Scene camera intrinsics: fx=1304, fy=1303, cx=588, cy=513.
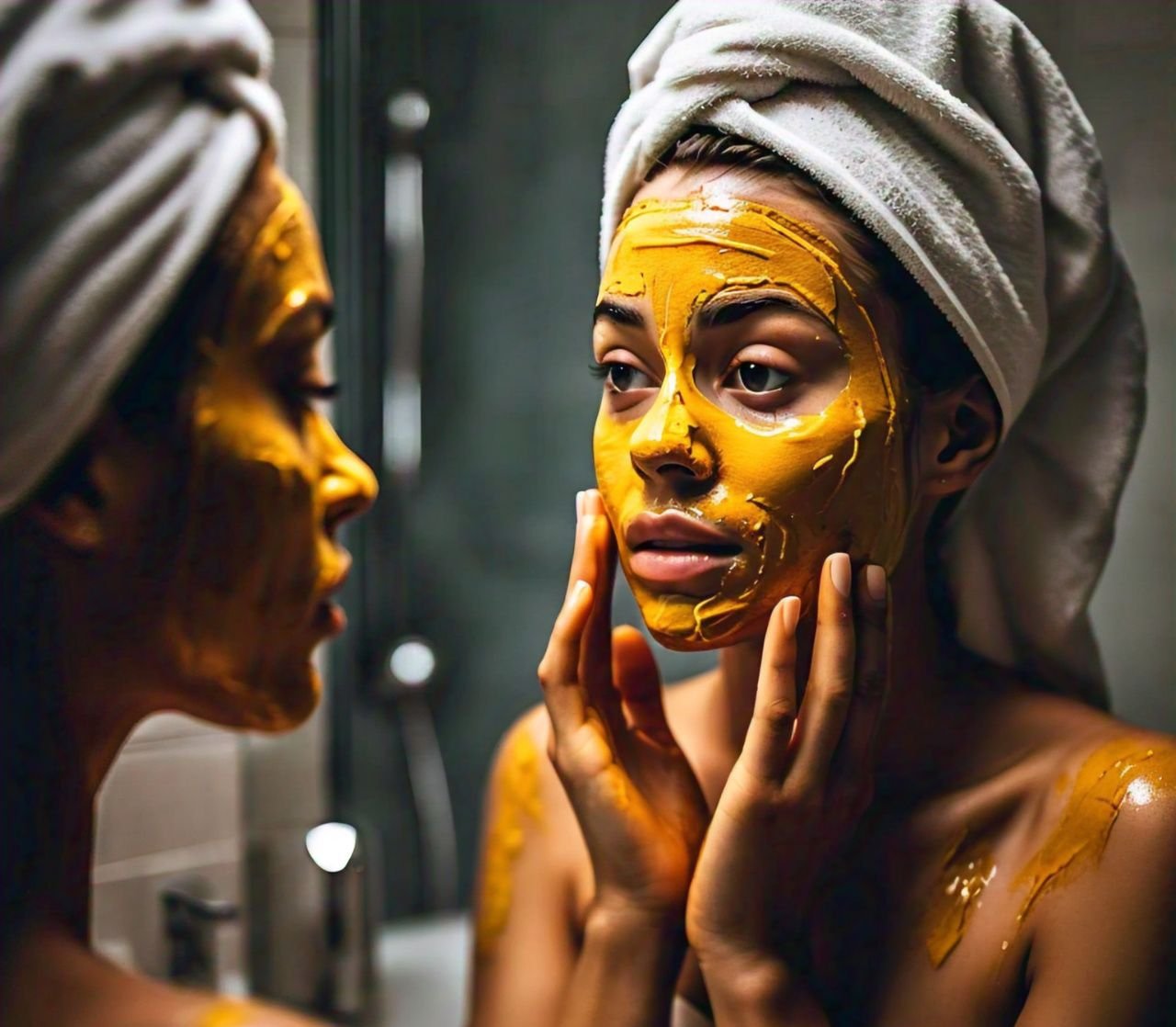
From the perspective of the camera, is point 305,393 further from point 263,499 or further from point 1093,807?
point 1093,807

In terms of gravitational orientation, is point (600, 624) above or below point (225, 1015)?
above

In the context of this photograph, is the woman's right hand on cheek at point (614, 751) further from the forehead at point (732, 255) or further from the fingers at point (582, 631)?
the forehead at point (732, 255)

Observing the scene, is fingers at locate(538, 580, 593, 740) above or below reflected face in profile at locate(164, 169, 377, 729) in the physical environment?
below

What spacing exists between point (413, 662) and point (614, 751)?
1.04ft

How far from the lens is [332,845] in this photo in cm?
113

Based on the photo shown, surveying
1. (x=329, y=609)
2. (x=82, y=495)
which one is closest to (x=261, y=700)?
(x=329, y=609)

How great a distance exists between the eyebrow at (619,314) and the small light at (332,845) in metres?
0.55

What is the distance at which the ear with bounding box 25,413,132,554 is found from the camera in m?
0.76

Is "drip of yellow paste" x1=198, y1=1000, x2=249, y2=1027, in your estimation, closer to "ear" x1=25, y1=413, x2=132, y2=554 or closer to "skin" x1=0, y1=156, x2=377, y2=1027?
"skin" x1=0, y1=156, x2=377, y2=1027

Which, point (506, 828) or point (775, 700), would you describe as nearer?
point (775, 700)

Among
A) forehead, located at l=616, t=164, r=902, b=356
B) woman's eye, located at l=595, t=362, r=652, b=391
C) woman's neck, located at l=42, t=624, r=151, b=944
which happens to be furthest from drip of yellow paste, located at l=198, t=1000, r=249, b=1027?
forehead, located at l=616, t=164, r=902, b=356

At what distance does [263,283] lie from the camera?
842 millimetres

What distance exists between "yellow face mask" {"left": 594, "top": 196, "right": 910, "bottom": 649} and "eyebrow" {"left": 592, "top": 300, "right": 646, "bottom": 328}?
0.02 meters

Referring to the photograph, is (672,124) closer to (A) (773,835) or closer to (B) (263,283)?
(B) (263,283)
